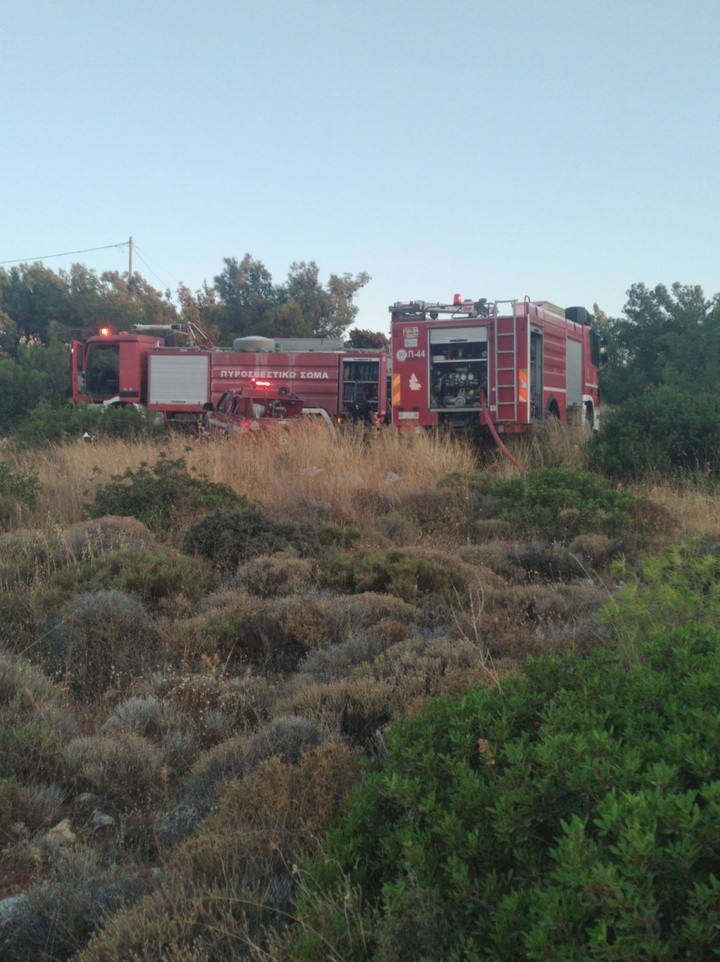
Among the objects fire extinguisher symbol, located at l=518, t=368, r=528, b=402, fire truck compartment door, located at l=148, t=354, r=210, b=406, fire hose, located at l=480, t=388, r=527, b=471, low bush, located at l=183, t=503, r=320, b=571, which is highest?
fire truck compartment door, located at l=148, t=354, r=210, b=406

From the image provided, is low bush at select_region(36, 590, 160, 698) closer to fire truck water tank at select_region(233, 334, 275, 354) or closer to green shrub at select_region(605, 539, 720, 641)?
green shrub at select_region(605, 539, 720, 641)

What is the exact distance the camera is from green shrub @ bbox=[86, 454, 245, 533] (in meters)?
9.04

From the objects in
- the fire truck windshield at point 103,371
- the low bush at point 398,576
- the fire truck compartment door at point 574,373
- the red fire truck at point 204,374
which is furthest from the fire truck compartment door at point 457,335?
the low bush at point 398,576

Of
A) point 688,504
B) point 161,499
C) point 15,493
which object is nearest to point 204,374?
point 15,493

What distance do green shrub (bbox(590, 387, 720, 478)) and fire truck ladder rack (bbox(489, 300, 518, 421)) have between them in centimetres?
277

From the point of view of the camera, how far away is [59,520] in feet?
30.2

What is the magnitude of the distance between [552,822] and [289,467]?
32.3 ft

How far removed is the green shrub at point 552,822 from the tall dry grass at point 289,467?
256 inches

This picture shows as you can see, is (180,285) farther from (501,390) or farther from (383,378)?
(501,390)

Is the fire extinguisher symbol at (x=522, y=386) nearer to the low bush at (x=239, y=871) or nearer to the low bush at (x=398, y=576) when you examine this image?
the low bush at (x=398, y=576)

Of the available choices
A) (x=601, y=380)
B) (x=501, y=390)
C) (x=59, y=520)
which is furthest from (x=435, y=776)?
(x=601, y=380)

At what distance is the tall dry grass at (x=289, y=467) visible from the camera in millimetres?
9890

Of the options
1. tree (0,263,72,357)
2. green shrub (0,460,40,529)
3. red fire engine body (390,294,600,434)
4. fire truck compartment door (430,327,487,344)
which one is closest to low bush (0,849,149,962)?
green shrub (0,460,40,529)

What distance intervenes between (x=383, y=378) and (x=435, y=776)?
19.8 meters
